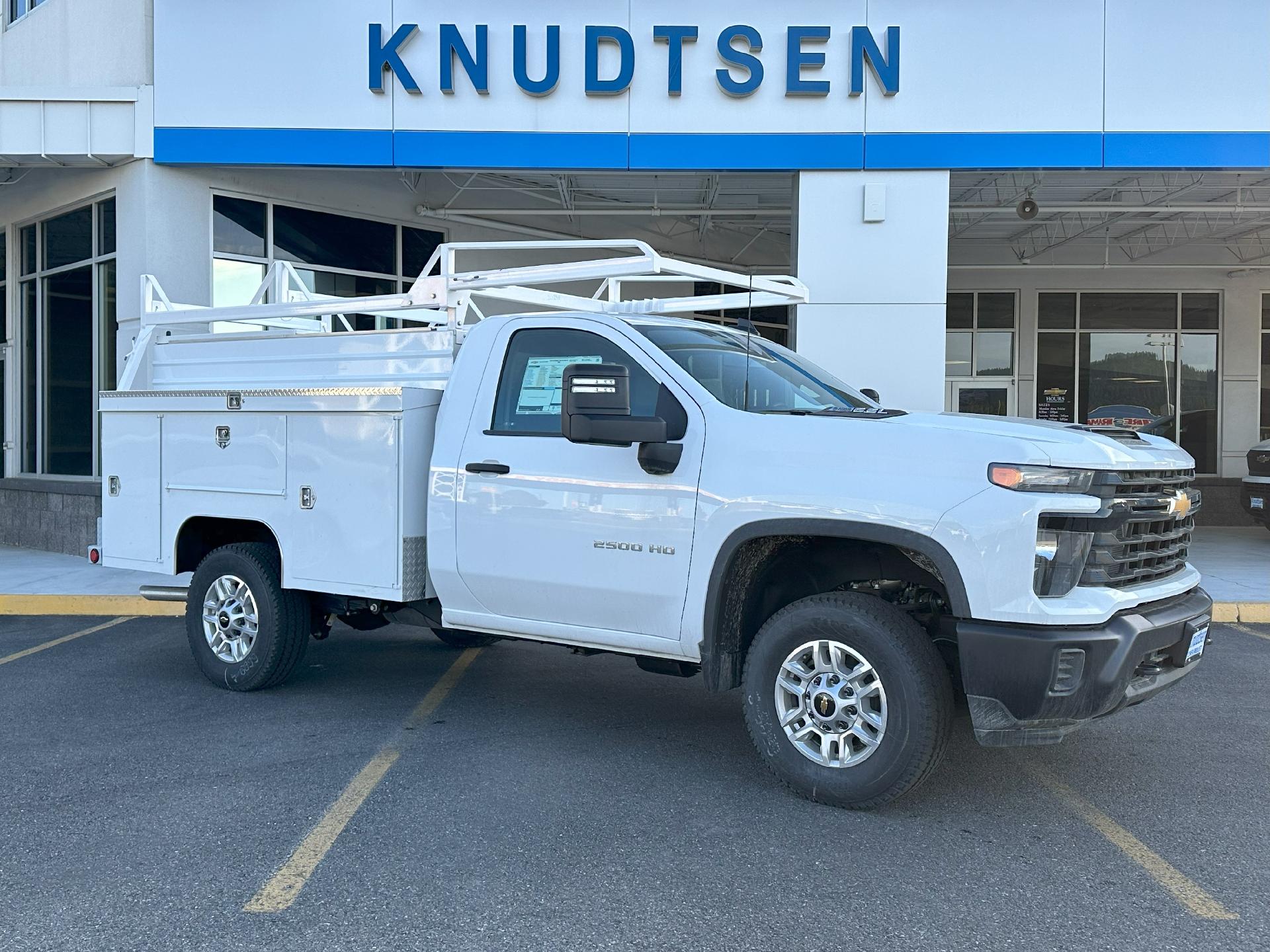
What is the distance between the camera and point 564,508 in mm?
5227

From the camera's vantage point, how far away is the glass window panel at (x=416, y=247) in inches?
597

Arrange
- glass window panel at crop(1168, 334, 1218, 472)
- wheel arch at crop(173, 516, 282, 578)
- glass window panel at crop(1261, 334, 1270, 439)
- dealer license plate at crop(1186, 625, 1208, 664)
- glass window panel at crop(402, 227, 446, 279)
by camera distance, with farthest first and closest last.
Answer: glass window panel at crop(1168, 334, 1218, 472)
glass window panel at crop(1261, 334, 1270, 439)
glass window panel at crop(402, 227, 446, 279)
wheel arch at crop(173, 516, 282, 578)
dealer license plate at crop(1186, 625, 1208, 664)

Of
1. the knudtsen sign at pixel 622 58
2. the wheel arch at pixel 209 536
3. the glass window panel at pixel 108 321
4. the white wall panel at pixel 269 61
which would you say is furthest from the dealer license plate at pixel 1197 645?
the glass window panel at pixel 108 321

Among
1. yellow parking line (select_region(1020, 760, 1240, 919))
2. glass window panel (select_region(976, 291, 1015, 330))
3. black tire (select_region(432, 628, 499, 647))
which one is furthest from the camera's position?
glass window panel (select_region(976, 291, 1015, 330))

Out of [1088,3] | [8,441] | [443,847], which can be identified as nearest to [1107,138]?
[1088,3]

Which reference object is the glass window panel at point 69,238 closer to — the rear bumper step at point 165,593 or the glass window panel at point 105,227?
the glass window panel at point 105,227

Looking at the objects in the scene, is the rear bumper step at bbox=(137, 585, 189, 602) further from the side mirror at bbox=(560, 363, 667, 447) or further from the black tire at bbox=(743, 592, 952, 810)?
the black tire at bbox=(743, 592, 952, 810)

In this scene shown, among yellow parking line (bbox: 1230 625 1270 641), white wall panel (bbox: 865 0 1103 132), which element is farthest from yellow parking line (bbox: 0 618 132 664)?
yellow parking line (bbox: 1230 625 1270 641)

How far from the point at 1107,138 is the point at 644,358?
8.62 m

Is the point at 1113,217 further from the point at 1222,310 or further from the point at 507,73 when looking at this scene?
the point at 507,73

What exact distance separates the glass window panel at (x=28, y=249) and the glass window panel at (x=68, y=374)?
1.49 feet

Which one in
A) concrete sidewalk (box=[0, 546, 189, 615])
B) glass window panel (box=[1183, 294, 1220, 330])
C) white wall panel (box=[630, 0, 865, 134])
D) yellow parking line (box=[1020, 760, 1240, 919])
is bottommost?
concrete sidewalk (box=[0, 546, 189, 615])

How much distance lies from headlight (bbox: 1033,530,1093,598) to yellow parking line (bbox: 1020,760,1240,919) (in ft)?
3.34

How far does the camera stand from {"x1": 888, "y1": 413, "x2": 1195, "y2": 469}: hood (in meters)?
4.22
